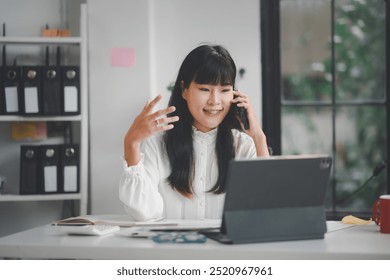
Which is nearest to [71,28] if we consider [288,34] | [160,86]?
[160,86]

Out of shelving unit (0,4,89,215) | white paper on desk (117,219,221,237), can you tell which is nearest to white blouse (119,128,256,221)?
white paper on desk (117,219,221,237)

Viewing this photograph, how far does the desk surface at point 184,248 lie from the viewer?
1263 millimetres

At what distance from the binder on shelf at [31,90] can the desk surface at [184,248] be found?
157 centimetres

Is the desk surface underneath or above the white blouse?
underneath

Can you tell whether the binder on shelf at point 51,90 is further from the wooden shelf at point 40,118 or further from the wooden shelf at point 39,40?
the wooden shelf at point 39,40

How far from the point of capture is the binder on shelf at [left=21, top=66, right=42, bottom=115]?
292cm

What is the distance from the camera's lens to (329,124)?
3.22 meters

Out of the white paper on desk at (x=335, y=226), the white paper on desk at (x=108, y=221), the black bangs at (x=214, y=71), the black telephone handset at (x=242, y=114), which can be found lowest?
the white paper on desk at (x=335, y=226)

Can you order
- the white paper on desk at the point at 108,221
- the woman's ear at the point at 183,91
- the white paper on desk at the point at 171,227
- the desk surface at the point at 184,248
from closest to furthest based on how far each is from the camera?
1. the desk surface at the point at 184,248
2. the white paper on desk at the point at 171,227
3. the white paper on desk at the point at 108,221
4. the woman's ear at the point at 183,91

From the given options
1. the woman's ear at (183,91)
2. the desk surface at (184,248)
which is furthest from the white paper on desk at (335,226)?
the woman's ear at (183,91)

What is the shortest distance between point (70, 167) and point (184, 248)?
5.83ft

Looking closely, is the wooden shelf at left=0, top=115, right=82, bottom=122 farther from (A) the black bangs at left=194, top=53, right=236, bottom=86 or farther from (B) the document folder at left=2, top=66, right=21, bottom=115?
(A) the black bangs at left=194, top=53, right=236, bottom=86

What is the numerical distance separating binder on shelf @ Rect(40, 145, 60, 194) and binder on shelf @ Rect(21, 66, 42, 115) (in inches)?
7.7

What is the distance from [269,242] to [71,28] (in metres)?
2.25
